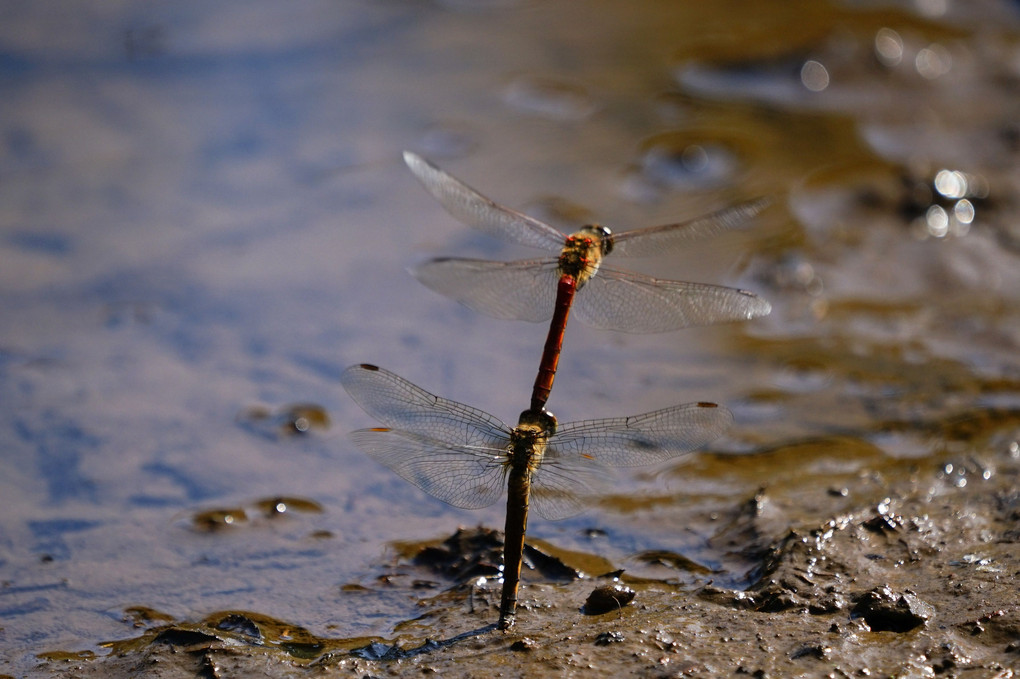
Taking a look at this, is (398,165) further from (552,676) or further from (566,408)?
(552,676)

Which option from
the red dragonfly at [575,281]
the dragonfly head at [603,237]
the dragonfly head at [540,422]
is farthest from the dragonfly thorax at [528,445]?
the dragonfly head at [603,237]

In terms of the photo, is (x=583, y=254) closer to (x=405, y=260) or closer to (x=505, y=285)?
(x=505, y=285)

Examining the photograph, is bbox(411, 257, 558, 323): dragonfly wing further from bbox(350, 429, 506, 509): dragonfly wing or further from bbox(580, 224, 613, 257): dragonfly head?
bbox(350, 429, 506, 509): dragonfly wing

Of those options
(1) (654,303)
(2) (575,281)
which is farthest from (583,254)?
(1) (654,303)

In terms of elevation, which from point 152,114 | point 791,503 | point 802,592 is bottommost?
point 802,592

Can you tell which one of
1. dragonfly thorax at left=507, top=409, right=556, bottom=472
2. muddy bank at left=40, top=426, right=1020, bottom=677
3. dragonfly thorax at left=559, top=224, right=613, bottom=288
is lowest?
muddy bank at left=40, top=426, right=1020, bottom=677

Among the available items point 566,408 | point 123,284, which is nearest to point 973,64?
point 566,408

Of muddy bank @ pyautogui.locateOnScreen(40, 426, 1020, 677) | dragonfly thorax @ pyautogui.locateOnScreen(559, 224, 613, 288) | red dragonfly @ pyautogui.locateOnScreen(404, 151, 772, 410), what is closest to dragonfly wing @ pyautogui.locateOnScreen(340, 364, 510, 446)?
red dragonfly @ pyautogui.locateOnScreen(404, 151, 772, 410)

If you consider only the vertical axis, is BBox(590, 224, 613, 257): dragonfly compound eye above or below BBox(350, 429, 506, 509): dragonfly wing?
above
